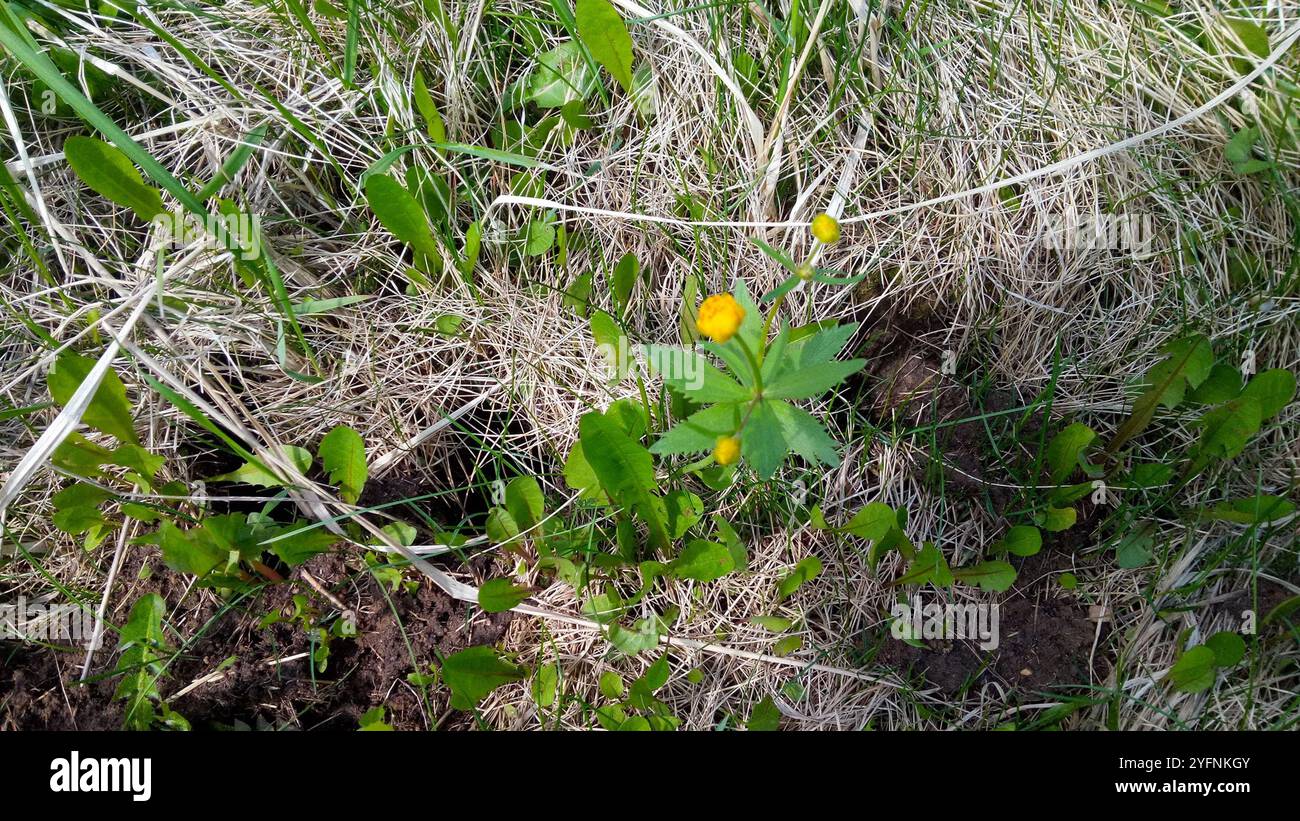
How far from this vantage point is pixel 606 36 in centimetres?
195

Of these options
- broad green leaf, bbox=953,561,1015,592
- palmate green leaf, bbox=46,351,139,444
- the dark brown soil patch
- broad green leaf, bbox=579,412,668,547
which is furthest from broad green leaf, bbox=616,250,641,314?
palmate green leaf, bbox=46,351,139,444

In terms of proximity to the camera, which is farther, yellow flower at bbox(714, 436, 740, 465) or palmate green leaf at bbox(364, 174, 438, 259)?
palmate green leaf at bbox(364, 174, 438, 259)

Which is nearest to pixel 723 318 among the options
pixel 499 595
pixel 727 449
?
pixel 727 449

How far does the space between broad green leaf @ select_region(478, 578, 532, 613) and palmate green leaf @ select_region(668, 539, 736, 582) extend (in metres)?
0.37

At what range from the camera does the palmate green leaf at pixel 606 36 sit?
1900 mm

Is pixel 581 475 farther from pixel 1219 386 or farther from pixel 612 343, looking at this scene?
pixel 1219 386

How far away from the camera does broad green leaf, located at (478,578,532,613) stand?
1817mm

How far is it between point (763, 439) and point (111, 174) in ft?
5.27

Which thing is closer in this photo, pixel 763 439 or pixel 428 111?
pixel 763 439

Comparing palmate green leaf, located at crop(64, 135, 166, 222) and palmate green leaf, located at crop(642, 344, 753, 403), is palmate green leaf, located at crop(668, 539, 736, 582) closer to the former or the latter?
palmate green leaf, located at crop(642, 344, 753, 403)

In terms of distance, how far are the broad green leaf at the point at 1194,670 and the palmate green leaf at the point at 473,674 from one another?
145cm

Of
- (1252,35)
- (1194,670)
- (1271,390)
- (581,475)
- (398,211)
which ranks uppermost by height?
(1252,35)

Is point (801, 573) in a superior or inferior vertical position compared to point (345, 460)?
inferior

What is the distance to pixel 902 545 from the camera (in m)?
1.81
